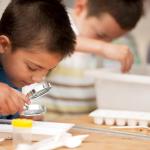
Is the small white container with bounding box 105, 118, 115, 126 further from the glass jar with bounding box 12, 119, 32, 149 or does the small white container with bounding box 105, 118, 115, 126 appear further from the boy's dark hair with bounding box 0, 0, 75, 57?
the glass jar with bounding box 12, 119, 32, 149

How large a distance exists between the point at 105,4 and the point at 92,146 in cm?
88

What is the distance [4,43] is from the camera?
3.53 feet

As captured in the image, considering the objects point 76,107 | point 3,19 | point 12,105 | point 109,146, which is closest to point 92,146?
point 109,146

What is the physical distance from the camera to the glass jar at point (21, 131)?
2.73ft

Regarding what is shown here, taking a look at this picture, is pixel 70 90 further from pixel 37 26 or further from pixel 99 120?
pixel 37 26

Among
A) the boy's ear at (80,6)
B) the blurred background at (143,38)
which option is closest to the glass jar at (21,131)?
the boy's ear at (80,6)

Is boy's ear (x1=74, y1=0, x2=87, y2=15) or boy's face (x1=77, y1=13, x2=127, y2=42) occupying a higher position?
boy's ear (x1=74, y1=0, x2=87, y2=15)

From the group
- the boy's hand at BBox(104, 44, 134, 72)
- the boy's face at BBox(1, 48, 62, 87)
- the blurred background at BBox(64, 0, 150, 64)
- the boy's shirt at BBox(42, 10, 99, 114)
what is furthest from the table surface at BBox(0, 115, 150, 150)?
the blurred background at BBox(64, 0, 150, 64)

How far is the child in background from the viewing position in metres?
1.62

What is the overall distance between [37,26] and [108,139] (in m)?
0.33

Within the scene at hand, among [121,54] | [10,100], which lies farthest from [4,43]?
[121,54]

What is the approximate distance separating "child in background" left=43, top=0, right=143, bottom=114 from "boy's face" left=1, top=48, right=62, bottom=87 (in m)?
0.52

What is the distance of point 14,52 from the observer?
1.07 meters

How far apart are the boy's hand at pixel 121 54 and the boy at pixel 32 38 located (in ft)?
0.99
